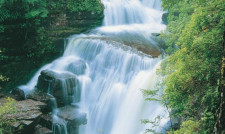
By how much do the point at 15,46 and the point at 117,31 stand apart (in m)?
6.99

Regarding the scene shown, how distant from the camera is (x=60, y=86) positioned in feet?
32.9

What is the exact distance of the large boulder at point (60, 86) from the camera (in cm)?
1002

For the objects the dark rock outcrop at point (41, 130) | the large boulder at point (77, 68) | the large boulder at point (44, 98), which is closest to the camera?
the dark rock outcrop at point (41, 130)

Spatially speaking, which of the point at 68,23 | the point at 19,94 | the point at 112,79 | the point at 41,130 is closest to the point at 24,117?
the point at 41,130

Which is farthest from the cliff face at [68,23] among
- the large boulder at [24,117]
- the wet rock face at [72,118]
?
the large boulder at [24,117]

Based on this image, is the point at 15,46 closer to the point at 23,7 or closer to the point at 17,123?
the point at 23,7

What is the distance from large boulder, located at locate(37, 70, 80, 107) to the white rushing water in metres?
0.52

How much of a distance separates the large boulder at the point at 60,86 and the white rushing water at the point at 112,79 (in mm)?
515

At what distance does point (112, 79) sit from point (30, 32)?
18.6 feet

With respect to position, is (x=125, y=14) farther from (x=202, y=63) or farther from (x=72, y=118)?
Result: (x=202, y=63)

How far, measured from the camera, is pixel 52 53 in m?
12.9

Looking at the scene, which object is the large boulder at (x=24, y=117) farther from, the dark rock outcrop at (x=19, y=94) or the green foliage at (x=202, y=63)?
the green foliage at (x=202, y=63)

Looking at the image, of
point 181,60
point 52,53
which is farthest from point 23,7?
point 181,60

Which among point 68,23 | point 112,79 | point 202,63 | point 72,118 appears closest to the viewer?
point 202,63
